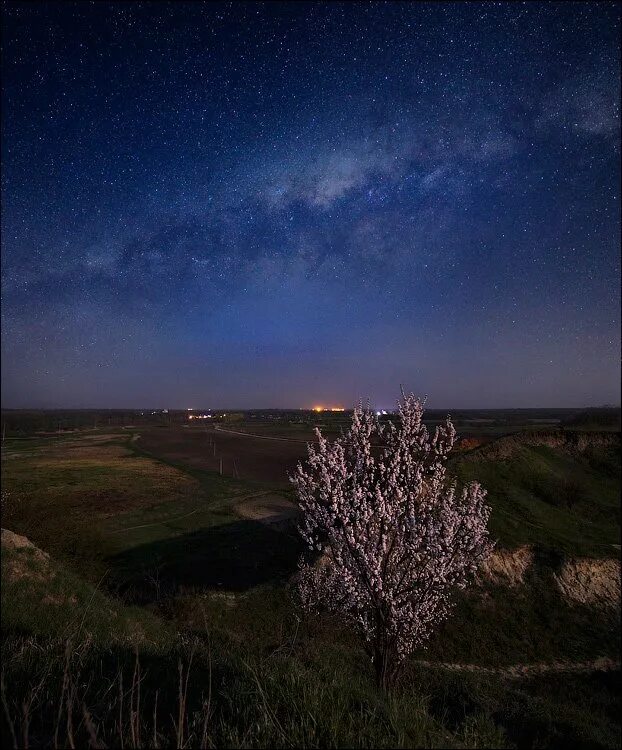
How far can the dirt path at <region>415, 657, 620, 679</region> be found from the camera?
23.0 m

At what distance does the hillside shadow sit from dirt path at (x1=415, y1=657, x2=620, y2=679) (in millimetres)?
14412

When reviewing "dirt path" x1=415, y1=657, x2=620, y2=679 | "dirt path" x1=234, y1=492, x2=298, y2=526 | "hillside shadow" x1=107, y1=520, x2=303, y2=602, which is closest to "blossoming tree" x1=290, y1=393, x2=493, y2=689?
"dirt path" x1=415, y1=657, x2=620, y2=679

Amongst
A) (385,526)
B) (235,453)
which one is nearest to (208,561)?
(385,526)

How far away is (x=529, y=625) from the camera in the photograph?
26891 millimetres

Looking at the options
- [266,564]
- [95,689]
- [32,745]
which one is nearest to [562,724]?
[95,689]

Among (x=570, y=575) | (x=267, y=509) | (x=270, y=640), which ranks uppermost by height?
(x=570, y=575)

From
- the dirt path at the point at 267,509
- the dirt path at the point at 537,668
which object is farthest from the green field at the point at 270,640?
the dirt path at the point at 267,509

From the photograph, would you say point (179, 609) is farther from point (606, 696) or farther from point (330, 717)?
point (330, 717)

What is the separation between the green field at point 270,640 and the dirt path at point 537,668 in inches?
4.2

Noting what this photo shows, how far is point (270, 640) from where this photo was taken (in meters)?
24.9

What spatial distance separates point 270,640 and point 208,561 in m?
17.8

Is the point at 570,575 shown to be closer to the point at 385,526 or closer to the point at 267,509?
the point at 385,526

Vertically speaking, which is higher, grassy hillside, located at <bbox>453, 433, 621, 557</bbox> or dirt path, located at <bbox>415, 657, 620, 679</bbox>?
grassy hillside, located at <bbox>453, 433, 621, 557</bbox>

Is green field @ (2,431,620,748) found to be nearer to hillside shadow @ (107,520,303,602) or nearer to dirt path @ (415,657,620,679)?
dirt path @ (415,657,620,679)
